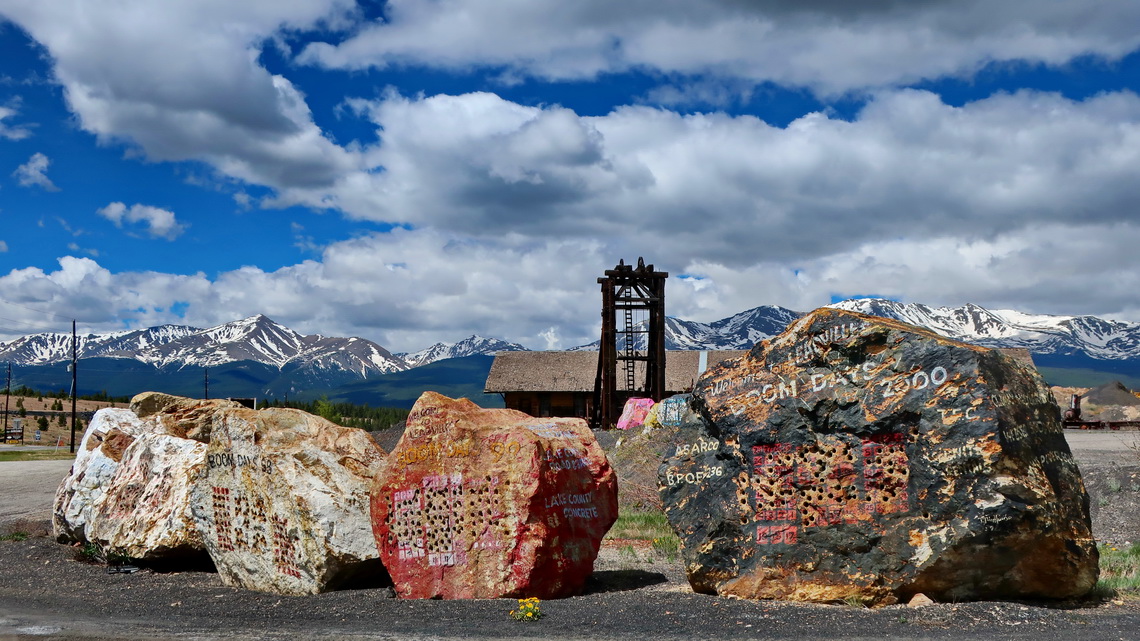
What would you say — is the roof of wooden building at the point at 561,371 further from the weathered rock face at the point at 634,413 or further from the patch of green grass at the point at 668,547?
the patch of green grass at the point at 668,547

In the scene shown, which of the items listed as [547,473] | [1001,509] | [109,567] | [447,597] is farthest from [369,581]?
[1001,509]

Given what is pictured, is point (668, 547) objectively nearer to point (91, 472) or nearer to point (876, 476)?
point (876, 476)

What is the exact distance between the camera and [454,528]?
10031 millimetres

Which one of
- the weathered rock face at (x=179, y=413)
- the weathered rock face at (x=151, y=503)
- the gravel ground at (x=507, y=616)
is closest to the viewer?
the gravel ground at (x=507, y=616)

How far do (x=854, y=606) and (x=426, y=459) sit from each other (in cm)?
478

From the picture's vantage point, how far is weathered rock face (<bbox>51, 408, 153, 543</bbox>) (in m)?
14.6

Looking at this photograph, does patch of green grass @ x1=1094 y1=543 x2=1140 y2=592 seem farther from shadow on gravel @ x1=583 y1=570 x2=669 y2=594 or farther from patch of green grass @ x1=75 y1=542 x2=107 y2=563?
patch of green grass @ x1=75 y1=542 x2=107 y2=563

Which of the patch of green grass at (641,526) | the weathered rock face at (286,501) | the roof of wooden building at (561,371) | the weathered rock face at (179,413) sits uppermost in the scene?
the roof of wooden building at (561,371)

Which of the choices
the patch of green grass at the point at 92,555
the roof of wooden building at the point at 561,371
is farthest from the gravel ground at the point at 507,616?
the roof of wooden building at the point at 561,371

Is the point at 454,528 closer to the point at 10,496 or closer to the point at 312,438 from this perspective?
the point at 312,438

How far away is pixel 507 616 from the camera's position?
29.3ft

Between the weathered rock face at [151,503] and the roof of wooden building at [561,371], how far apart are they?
38.4 metres

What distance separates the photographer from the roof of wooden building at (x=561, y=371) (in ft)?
178

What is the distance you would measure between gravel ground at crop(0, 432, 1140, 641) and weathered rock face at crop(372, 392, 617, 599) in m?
0.32
